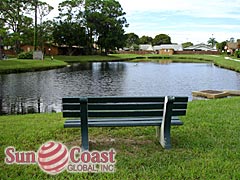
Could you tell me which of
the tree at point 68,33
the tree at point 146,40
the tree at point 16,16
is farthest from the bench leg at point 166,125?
the tree at point 146,40

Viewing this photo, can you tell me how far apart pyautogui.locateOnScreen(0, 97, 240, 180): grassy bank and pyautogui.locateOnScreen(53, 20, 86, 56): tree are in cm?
5439

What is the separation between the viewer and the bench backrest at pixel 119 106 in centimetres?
406

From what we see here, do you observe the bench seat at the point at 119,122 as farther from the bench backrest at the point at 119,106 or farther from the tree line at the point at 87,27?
the tree line at the point at 87,27

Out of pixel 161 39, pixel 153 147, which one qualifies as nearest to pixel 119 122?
pixel 153 147

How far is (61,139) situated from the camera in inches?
192

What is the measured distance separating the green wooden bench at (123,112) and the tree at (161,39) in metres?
122

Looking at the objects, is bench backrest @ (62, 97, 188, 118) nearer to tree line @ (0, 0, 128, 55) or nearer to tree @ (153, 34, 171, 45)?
tree line @ (0, 0, 128, 55)

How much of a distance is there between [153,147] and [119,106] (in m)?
0.86

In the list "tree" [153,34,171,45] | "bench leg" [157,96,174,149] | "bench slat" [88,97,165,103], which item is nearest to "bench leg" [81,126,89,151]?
"bench slat" [88,97,165,103]

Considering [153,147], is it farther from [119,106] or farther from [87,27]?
[87,27]

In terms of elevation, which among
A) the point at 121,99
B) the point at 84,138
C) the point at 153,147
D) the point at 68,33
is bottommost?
the point at 153,147

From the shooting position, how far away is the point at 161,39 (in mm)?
125125

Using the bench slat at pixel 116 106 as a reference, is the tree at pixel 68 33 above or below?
above

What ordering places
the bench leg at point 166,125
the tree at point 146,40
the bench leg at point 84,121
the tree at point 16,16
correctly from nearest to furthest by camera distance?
the bench leg at point 84,121
the bench leg at point 166,125
the tree at point 16,16
the tree at point 146,40
